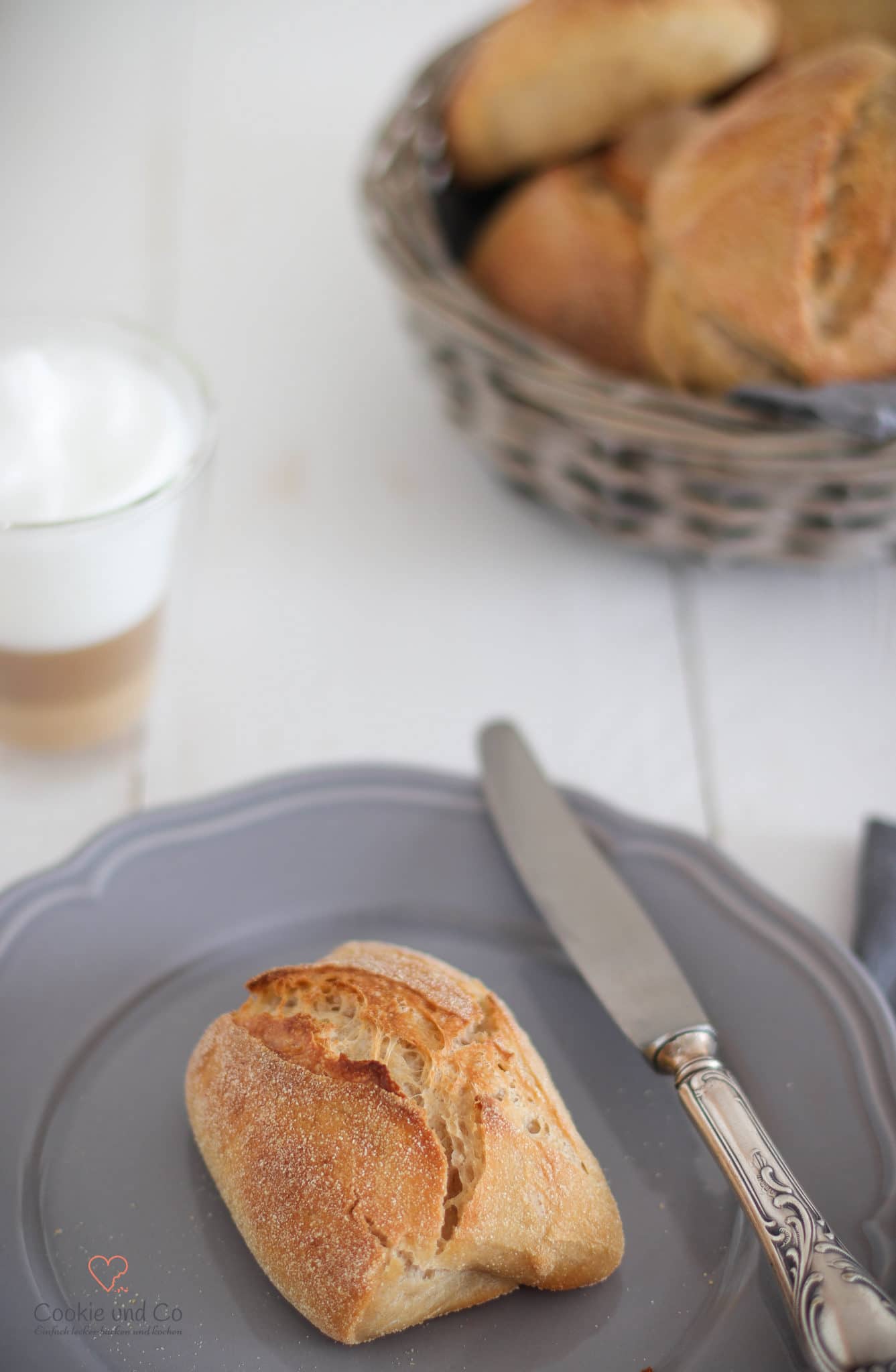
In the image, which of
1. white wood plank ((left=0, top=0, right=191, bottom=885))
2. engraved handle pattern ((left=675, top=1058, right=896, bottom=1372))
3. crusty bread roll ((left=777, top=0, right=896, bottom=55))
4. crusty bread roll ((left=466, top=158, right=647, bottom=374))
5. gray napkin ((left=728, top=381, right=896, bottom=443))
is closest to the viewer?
engraved handle pattern ((left=675, top=1058, right=896, bottom=1372))

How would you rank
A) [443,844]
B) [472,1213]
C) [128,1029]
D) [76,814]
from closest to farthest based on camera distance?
1. [472,1213]
2. [128,1029]
3. [443,844]
4. [76,814]

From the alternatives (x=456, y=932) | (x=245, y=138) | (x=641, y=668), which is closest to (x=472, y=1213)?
(x=456, y=932)

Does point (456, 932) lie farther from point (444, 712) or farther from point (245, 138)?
point (245, 138)

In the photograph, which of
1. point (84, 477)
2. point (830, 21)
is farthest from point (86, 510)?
point (830, 21)

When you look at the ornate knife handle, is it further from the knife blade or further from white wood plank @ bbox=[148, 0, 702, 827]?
white wood plank @ bbox=[148, 0, 702, 827]

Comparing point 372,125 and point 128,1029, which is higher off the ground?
point 372,125

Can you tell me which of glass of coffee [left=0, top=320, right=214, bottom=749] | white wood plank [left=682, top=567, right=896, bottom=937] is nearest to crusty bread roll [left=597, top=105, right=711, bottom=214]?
white wood plank [left=682, top=567, right=896, bottom=937]

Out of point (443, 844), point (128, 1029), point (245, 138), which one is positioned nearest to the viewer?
point (128, 1029)
